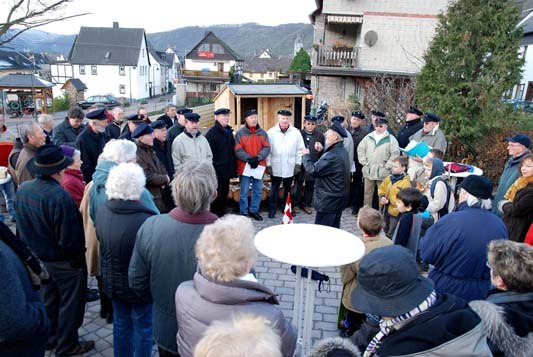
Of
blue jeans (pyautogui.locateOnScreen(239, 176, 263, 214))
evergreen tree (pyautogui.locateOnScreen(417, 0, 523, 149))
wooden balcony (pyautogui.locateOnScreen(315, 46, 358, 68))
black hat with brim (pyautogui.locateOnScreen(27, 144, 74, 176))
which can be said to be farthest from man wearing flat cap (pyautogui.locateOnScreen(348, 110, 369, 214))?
wooden balcony (pyautogui.locateOnScreen(315, 46, 358, 68))

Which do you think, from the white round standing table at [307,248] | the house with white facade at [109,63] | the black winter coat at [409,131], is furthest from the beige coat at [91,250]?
the house with white facade at [109,63]

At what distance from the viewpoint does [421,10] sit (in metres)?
20.3

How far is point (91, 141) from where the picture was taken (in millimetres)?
5695

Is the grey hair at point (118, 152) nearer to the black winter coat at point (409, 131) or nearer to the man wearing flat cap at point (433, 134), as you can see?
the man wearing flat cap at point (433, 134)

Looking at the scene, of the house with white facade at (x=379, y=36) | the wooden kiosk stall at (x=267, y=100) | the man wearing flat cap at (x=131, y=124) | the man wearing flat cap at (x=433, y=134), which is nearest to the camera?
the man wearing flat cap at (x=131, y=124)

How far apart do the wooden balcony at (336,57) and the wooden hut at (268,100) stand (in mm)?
10216

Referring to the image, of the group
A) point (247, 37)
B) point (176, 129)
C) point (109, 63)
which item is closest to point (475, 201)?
point (176, 129)

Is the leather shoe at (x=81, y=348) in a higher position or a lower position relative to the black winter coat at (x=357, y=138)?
lower

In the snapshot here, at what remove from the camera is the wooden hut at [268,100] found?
10062 millimetres

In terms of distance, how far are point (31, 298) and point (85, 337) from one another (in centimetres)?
199

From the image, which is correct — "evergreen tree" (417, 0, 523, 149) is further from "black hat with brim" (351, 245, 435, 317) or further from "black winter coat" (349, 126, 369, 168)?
"black hat with brim" (351, 245, 435, 317)

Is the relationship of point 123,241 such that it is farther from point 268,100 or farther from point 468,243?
point 268,100

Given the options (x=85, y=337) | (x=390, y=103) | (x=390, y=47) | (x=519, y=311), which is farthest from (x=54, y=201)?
(x=390, y=47)

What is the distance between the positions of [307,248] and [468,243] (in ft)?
4.15
